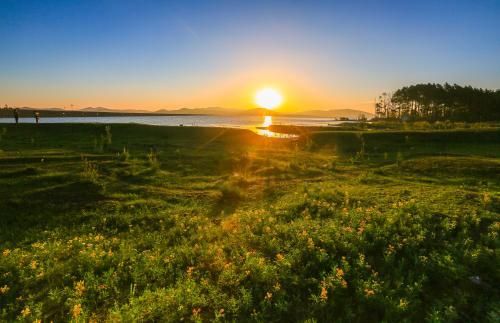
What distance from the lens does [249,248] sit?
10086mm

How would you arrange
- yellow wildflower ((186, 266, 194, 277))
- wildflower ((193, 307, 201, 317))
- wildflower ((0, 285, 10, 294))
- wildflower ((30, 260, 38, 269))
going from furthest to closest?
1. wildflower ((30, 260, 38, 269))
2. yellow wildflower ((186, 266, 194, 277))
3. wildflower ((0, 285, 10, 294))
4. wildflower ((193, 307, 201, 317))

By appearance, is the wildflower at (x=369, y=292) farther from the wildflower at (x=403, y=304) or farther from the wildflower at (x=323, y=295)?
the wildflower at (x=323, y=295)

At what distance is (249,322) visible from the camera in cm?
691

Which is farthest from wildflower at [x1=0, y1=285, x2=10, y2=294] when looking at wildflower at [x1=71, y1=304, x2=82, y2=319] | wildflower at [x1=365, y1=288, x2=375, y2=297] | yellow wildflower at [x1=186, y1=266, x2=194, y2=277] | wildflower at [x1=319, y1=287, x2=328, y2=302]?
wildflower at [x1=365, y1=288, x2=375, y2=297]

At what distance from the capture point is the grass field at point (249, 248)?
7.33 metres

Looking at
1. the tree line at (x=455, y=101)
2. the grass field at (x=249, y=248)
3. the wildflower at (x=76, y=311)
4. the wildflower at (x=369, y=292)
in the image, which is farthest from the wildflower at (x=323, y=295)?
the tree line at (x=455, y=101)

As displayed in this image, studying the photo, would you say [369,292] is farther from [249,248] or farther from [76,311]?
[76,311]

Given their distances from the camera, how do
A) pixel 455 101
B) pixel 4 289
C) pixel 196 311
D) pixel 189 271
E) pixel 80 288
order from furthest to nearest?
pixel 455 101
pixel 189 271
pixel 80 288
pixel 4 289
pixel 196 311

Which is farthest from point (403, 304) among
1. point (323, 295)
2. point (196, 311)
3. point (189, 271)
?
point (189, 271)

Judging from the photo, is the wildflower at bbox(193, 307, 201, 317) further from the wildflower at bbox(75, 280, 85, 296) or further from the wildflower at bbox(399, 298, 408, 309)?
the wildflower at bbox(399, 298, 408, 309)

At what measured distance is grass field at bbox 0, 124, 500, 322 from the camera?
7328 millimetres

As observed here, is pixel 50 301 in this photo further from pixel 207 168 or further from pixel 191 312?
pixel 207 168

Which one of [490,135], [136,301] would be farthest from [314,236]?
[490,135]

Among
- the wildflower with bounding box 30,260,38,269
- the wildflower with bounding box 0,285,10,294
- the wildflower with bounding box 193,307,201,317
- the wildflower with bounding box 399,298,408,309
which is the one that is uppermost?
the wildflower with bounding box 30,260,38,269
